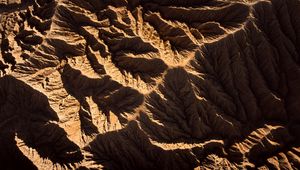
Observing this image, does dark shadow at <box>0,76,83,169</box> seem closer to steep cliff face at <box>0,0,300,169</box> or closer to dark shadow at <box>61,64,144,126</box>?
steep cliff face at <box>0,0,300,169</box>

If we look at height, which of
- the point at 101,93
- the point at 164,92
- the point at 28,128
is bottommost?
the point at 28,128

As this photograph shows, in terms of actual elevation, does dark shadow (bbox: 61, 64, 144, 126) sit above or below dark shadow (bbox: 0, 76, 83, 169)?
above

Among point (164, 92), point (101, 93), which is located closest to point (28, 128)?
point (101, 93)

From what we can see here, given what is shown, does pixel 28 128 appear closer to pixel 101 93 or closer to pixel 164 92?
pixel 101 93

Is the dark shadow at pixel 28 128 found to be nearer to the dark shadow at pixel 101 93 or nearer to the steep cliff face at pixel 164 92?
the steep cliff face at pixel 164 92

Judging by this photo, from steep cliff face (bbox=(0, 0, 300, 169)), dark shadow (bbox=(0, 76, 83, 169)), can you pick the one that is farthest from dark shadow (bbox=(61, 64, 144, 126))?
dark shadow (bbox=(0, 76, 83, 169))

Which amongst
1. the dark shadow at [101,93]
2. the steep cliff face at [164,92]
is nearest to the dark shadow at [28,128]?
the steep cliff face at [164,92]
